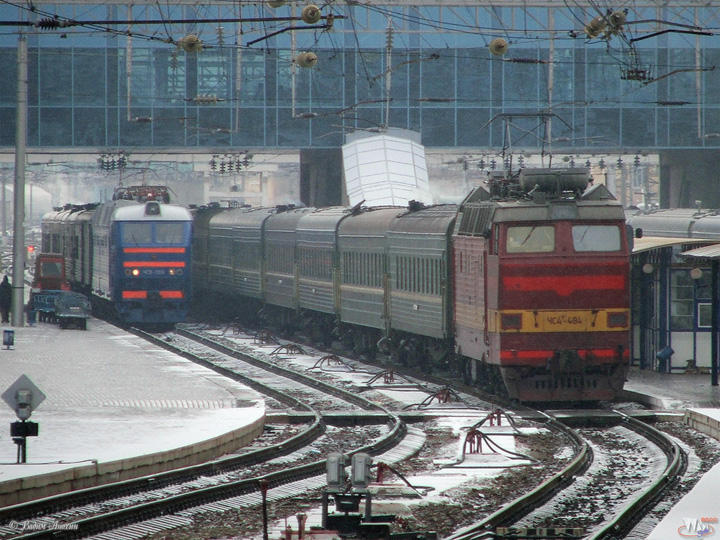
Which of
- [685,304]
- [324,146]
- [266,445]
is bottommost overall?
[266,445]

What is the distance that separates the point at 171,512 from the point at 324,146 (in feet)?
150

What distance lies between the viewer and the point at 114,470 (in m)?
12.6

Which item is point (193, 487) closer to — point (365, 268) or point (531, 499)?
point (531, 499)

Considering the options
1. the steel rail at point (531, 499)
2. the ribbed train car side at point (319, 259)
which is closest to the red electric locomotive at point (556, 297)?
the steel rail at point (531, 499)

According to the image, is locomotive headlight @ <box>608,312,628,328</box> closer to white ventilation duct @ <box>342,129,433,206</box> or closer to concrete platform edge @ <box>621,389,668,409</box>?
concrete platform edge @ <box>621,389,668,409</box>

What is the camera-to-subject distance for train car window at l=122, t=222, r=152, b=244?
1348 inches

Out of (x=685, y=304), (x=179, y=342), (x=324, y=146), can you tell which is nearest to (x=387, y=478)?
(x=685, y=304)

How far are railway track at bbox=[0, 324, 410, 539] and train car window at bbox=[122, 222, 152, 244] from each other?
15475mm

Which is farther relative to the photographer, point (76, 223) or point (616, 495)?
point (76, 223)

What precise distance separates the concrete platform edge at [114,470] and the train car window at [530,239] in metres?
5.38

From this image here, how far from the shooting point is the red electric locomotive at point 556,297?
18.6m

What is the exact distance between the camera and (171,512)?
11211mm

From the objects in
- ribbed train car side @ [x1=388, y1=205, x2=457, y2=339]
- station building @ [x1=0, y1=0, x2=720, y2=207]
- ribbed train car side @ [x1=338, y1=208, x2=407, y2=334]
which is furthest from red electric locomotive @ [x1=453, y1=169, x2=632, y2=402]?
station building @ [x1=0, y1=0, x2=720, y2=207]

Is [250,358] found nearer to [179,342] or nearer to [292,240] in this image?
[179,342]
